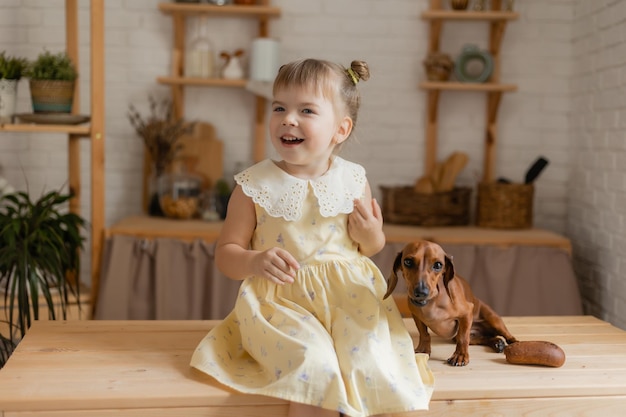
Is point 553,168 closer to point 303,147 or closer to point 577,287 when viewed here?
point 577,287

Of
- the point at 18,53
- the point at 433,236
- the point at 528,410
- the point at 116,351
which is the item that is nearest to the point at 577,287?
the point at 433,236

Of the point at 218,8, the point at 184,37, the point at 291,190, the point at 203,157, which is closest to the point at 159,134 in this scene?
the point at 203,157

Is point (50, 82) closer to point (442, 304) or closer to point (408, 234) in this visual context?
point (408, 234)

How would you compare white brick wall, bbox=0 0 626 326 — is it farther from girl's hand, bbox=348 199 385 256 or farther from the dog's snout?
the dog's snout

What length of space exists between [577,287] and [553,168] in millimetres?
770

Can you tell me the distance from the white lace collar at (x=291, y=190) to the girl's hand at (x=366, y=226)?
3cm

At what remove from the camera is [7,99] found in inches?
123

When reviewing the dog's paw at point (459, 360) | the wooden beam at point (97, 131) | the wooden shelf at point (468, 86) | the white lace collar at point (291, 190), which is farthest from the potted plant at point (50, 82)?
the dog's paw at point (459, 360)

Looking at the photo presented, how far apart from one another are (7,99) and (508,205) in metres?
2.20

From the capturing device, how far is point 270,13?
371cm

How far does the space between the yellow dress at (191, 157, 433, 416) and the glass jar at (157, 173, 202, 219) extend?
5.54ft

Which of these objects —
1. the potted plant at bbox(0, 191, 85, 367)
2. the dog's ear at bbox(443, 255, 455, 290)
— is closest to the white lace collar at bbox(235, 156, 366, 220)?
the dog's ear at bbox(443, 255, 455, 290)

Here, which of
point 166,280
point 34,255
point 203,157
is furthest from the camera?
point 203,157

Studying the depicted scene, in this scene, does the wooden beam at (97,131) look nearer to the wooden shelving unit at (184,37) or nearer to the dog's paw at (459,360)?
the wooden shelving unit at (184,37)
